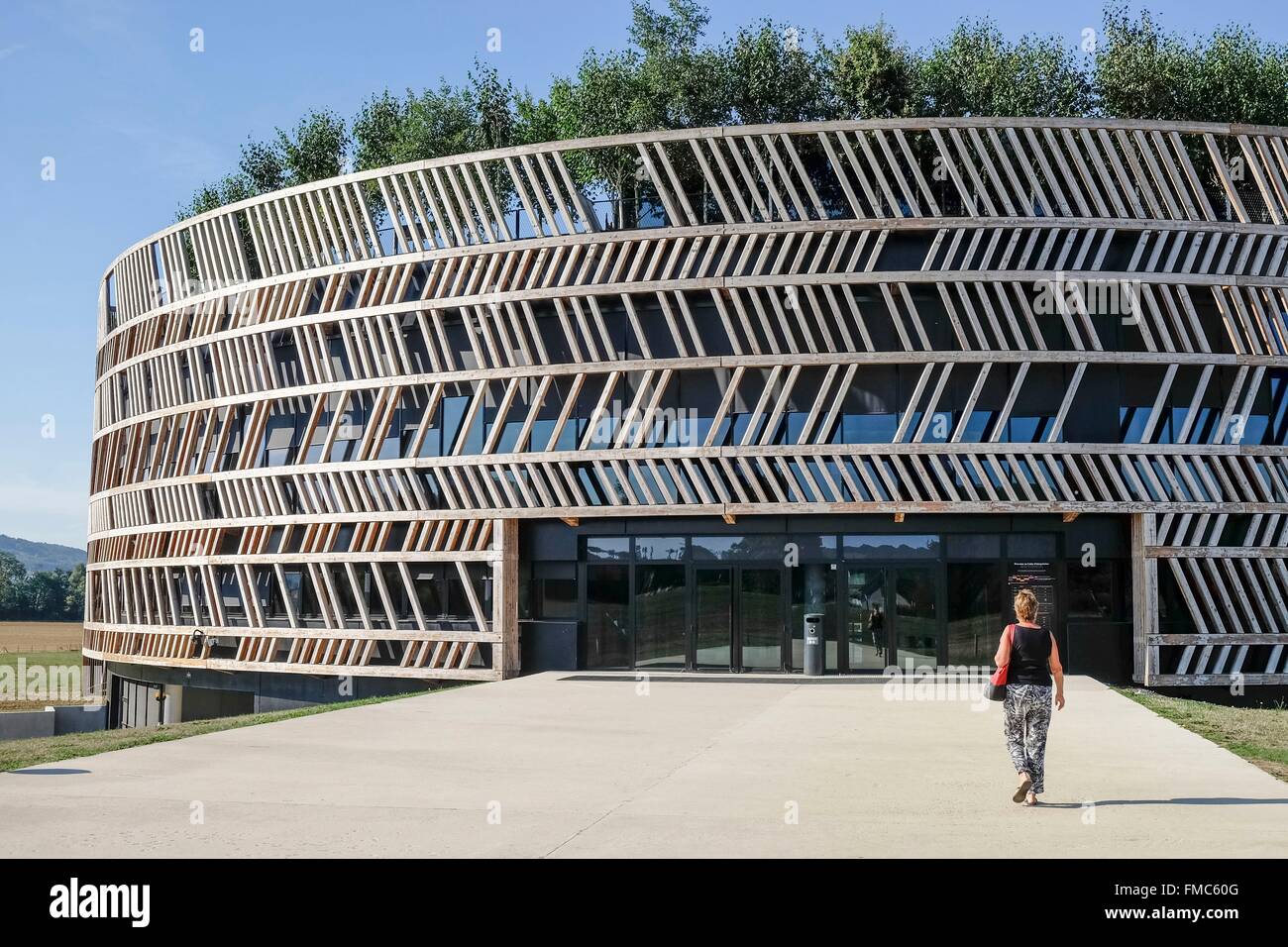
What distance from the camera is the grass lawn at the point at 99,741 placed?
13367 mm

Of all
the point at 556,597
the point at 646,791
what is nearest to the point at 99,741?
the point at 646,791

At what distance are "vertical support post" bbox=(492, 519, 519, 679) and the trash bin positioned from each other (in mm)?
6725

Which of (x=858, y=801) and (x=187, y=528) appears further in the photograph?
(x=187, y=528)

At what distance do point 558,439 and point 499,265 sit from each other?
179 inches

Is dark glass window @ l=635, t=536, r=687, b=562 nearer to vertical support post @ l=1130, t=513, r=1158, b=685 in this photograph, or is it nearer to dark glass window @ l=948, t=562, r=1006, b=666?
dark glass window @ l=948, t=562, r=1006, b=666

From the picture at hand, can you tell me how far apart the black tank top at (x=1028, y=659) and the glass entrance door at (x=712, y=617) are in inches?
659

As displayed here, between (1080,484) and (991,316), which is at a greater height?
(991,316)

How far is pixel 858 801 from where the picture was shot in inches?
427

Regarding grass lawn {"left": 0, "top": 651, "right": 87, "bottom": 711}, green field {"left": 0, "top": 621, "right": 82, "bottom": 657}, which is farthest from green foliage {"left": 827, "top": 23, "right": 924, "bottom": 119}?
green field {"left": 0, "top": 621, "right": 82, "bottom": 657}

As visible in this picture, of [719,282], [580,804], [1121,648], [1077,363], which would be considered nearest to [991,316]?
[1077,363]

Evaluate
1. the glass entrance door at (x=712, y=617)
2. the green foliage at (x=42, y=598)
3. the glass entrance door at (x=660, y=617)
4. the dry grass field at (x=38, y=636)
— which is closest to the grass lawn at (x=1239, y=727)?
the glass entrance door at (x=712, y=617)

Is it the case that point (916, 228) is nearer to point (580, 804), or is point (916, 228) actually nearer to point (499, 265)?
point (499, 265)

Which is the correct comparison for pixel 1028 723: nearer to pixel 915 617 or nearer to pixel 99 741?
pixel 99 741

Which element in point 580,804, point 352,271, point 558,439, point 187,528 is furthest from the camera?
point 187,528
